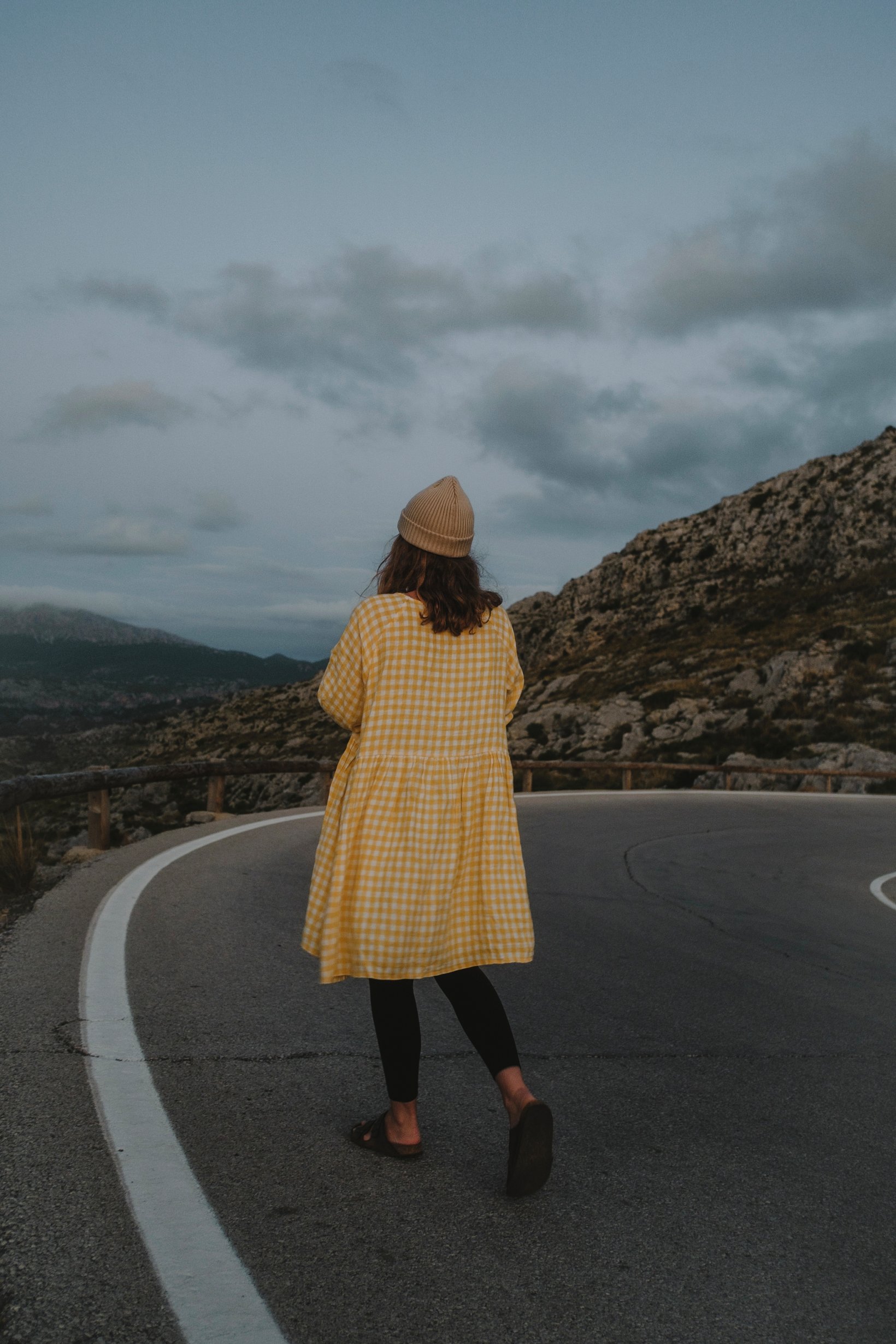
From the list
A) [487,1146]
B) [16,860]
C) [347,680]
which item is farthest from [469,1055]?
[16,860]

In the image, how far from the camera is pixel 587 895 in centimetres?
833

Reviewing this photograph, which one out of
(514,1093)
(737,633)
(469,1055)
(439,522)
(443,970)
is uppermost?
(737,633)

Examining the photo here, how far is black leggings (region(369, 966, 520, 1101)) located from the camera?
2.90 meters

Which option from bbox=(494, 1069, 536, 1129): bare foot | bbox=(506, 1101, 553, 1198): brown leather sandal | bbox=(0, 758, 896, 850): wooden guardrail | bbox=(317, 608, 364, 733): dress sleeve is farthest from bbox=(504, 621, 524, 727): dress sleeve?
bbox=(0, 758, 896, 850): wooden guardrail

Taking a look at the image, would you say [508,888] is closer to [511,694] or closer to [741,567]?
[511,694]

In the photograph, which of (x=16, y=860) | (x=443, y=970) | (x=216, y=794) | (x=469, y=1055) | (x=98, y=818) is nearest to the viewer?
(x=443, y=970)

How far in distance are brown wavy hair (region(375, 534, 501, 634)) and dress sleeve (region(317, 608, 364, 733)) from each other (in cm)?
20

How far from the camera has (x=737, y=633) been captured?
61156 millimetres

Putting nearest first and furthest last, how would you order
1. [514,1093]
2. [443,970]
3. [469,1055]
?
1. [514,1093]
2. [443,970]
3. [469,1055]

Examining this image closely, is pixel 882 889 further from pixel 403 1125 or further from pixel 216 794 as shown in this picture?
pixel 403 1125

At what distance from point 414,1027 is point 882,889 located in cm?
847

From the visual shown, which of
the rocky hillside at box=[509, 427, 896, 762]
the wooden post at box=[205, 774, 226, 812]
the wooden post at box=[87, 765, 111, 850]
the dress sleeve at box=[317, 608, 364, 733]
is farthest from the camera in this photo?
the rocky hillside at box=[509, 427, 896, 762]

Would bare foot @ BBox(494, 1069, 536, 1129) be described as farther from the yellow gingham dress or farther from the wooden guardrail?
the wooden guardrail

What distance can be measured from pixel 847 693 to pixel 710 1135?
3780cm
